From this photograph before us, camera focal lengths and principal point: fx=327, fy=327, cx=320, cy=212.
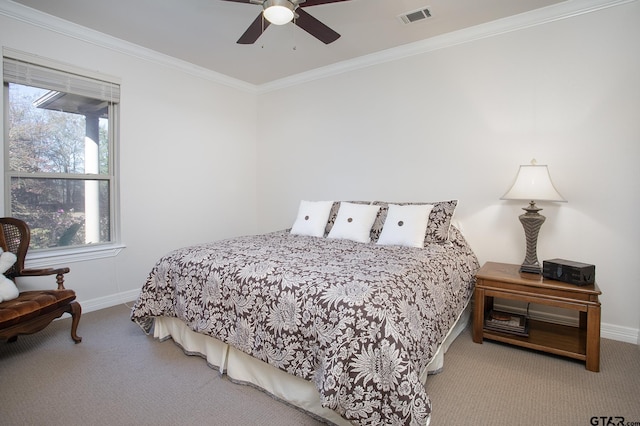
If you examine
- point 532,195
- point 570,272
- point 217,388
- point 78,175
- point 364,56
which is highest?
point 364,56

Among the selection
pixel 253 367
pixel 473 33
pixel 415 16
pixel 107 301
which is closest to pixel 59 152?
pixel 107 301

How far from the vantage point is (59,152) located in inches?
117

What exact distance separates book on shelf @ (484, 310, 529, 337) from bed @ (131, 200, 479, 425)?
0.80 feet


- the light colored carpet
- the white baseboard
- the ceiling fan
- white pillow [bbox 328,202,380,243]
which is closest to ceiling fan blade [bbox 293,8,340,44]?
the ceiling fan

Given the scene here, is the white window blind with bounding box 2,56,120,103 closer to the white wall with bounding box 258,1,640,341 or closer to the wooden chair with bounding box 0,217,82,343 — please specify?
the wooden chair with bounding box 0,217,82,343

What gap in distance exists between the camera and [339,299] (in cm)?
153

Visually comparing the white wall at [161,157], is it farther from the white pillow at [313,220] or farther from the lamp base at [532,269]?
the lamp base at [532,269]

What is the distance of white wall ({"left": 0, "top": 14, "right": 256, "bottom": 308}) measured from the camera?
3037 millimetres

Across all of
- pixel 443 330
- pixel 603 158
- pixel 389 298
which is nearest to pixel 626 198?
pixel 603 158

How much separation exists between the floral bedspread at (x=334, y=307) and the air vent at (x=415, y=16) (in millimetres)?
1909

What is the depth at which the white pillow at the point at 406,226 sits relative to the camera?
8.68 ft

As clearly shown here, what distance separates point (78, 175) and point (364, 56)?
10.2 ft

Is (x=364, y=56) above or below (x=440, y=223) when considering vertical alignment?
above

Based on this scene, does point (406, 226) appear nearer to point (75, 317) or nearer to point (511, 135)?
point (511, 135)
